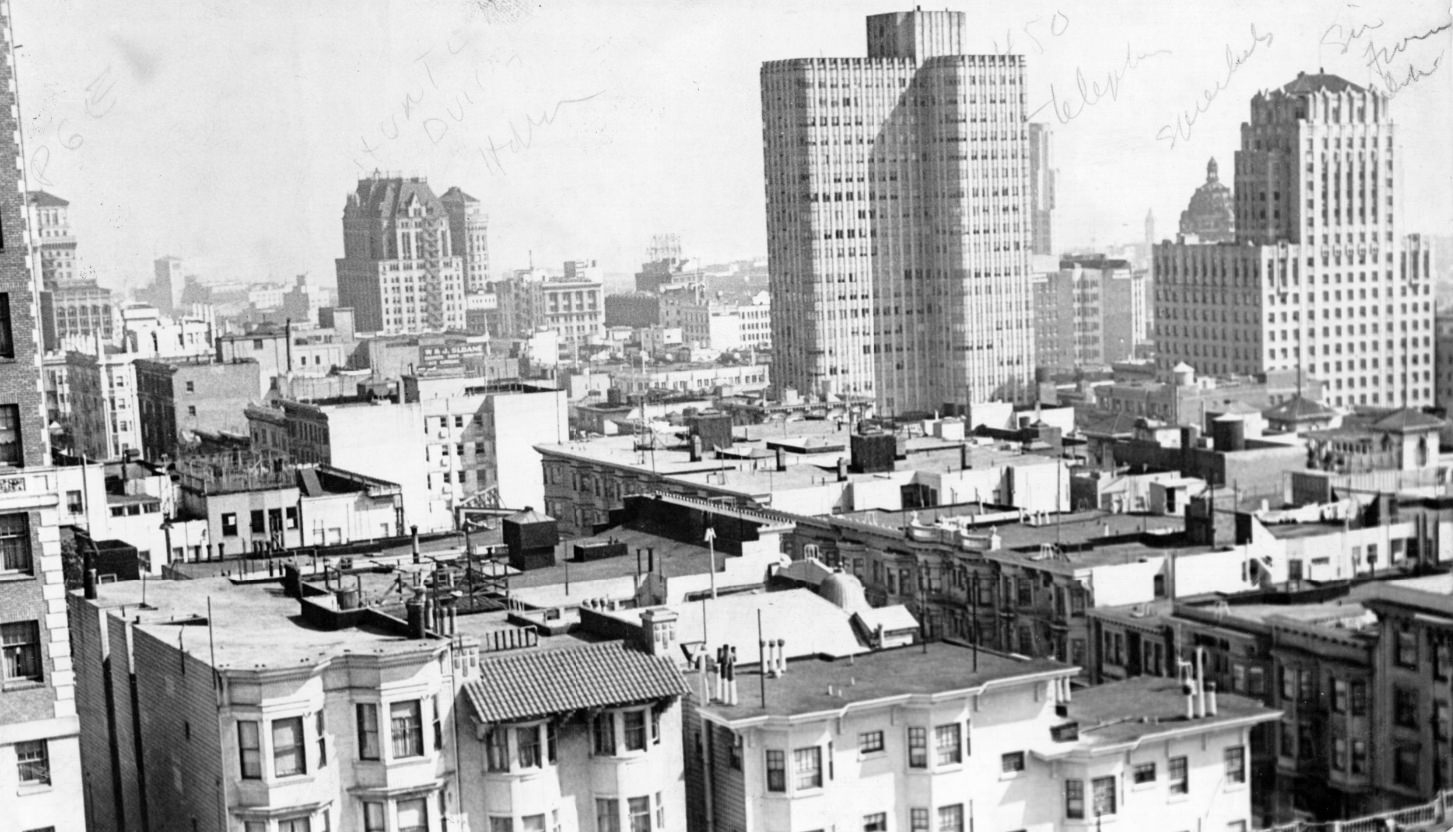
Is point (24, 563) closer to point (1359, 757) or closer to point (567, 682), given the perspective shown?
point (567, 682)

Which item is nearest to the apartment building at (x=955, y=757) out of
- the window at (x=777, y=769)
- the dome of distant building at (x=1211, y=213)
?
the window at (x=777, y=769)

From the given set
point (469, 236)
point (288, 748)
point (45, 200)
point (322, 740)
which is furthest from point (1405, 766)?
point (469, 236)

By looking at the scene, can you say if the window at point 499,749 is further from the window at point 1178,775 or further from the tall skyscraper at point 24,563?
the window at point 1178,775

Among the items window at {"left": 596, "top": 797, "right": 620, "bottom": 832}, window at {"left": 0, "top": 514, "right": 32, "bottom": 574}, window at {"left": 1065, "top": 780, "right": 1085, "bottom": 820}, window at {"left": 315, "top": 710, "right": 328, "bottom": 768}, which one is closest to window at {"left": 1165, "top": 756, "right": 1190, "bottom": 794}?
window at {"left": 1065, "top": 780, "right": 1085, "bottom": 820}

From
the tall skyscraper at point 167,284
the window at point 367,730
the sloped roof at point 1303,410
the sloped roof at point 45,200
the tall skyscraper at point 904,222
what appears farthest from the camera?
the tall skyscraper at point 904,222

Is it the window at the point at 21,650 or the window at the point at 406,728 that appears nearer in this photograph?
the window at the point at 406,728
